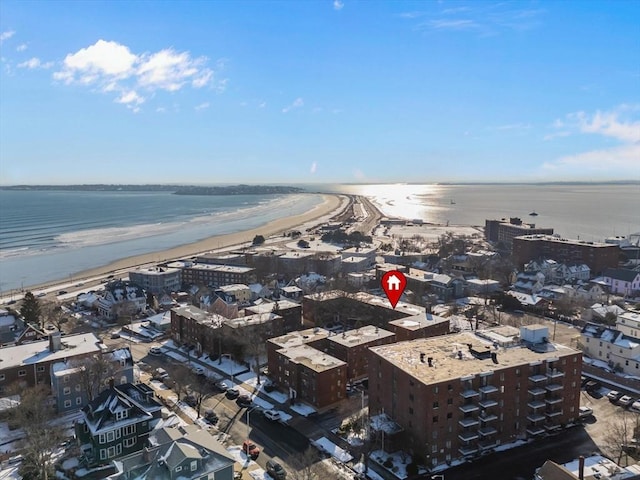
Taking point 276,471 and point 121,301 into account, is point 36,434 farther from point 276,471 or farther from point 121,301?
point 121,301

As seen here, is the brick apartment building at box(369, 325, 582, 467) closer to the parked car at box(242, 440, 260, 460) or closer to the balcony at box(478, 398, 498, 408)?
the balcony at box(478, 398, 498, 408)

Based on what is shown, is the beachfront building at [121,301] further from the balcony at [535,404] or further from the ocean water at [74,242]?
the balcony at [535,404]

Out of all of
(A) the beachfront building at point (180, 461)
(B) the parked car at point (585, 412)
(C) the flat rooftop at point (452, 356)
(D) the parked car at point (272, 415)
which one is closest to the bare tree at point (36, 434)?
(A) the beachfront building at point (180, 461)

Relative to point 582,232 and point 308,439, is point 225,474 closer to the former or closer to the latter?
point 308,439

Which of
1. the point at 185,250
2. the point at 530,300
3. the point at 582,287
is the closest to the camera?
the point at 530,300

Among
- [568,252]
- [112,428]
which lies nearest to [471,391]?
[112,428]

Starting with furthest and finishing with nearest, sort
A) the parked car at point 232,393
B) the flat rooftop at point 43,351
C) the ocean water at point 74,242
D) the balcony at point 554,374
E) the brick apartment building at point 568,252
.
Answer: the ocean water at point 74,242 → the brick apartment building at point 568,252 → the flat rooftop at point 43,351 → the parked car at point 232,393 → the balcony at point 554,374

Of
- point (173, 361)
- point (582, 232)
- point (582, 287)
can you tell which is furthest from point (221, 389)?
point (582, 232)
